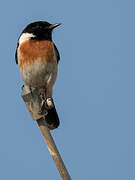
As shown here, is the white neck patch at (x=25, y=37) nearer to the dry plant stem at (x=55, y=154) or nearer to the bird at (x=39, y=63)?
the bird at (x=39, y=63)

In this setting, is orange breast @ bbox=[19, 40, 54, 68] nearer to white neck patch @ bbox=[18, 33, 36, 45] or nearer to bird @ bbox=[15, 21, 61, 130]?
bird @ bbox=[15, 21, 61, 130]

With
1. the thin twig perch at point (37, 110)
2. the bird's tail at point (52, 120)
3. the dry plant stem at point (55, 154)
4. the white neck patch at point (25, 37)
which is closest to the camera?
the dry plant stem at point (55, 154)

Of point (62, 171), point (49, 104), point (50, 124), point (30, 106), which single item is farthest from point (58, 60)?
point (62, 171)

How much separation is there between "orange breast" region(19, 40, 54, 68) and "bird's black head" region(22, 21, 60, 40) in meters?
0.26

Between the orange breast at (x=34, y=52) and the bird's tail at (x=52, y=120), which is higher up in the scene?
the orange breast at (x=34, y=52)

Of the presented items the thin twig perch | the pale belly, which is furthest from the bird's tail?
the thin twig perch

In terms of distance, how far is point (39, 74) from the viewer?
7102 millimetres

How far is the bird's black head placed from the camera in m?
7.50

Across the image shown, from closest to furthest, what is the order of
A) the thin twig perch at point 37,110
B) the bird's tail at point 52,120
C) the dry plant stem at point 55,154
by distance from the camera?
the dry plant stem at point 55,154 → the thin twig perch at point 37,110 → the bird's tail at point 52,120

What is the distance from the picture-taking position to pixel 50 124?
7.24m

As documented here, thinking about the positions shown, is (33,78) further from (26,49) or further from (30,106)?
(30,106)

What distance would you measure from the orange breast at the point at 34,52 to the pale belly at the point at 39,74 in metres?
0.08

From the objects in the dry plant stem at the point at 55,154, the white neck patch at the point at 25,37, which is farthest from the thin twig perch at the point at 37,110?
the white neck patch at the point at 25,37

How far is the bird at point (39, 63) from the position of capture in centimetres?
707
